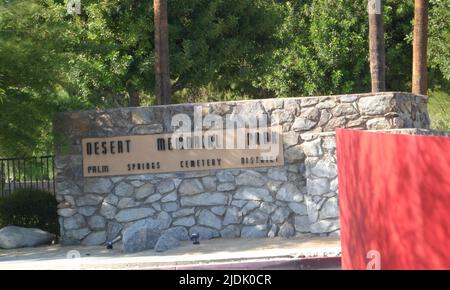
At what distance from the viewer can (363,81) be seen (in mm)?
29609

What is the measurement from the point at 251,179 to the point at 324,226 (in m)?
1.62

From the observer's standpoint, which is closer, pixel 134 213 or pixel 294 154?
pixel 294 154

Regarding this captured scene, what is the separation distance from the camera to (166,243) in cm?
1547

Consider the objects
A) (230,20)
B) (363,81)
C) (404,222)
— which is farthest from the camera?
(363,81)

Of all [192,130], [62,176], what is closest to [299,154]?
[192,130]

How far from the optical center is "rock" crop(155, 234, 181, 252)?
15.4m

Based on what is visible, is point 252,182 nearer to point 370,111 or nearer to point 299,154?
point 299,154

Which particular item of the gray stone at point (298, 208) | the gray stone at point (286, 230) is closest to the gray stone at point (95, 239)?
the gray stone at point (286, 230)

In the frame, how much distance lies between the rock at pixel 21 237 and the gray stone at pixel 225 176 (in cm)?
386

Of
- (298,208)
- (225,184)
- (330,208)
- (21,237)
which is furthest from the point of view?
(21,237)

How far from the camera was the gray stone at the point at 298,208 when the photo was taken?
1602 centimetres

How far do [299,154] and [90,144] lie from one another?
4054mm

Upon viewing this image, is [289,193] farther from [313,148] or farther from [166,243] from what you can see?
[166,243]

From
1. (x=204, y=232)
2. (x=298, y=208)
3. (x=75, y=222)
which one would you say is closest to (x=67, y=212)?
(x=75, y=222)
